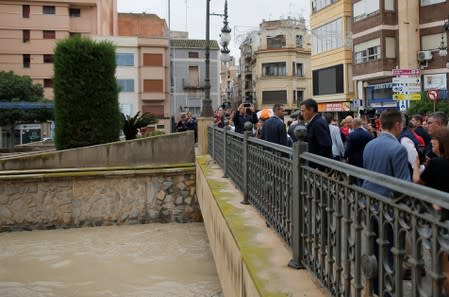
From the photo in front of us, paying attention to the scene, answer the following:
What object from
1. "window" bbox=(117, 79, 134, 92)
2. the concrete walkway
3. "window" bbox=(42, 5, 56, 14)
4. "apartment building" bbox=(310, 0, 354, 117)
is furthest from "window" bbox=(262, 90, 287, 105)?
the concrete walkway

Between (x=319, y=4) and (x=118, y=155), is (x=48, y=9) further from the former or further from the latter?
(x=118, y=155)

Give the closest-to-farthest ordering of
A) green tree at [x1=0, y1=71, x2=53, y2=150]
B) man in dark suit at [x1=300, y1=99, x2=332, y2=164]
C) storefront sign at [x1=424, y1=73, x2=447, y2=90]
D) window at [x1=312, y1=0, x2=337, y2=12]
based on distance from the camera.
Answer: man in dark suit at [x1=300, y1=99, x2=332, y2=164], storefront sign at [x1=424, y1=73, x2=447, y2=90], green tree at [x1=0, y1=71, x2=53, y2=150], window at [x1=312, y1=0, x2=337, y2=12]

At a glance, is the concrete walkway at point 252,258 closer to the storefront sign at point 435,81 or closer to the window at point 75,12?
the storefront sign at point 435,81

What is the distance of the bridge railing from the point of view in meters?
1.81

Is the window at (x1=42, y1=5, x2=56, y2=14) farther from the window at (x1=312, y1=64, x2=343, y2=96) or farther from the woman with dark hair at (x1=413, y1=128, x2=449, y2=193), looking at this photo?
the woman with dark hair at (x1=413, y1=128, x2=449, y2=193)

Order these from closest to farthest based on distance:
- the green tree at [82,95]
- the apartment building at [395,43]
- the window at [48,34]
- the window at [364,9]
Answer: the green tree at [82,95] < the apartment building at [395,43] < the window at [364,9] < the window at [48,34]

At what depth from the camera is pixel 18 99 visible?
1529 inches

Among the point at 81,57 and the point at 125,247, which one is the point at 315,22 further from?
the point at 125,247

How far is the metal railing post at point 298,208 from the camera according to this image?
3400 millimetres

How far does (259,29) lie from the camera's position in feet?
189

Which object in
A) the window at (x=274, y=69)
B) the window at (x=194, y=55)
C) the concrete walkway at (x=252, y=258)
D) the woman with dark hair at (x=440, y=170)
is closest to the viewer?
the concrete walkway at (x=252, y=258)

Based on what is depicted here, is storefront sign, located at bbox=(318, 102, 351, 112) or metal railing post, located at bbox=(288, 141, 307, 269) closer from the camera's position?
metal railing post, located at bbox=(288, 141, 307, 269)

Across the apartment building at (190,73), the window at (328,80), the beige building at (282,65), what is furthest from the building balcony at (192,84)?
the window at (328,80)

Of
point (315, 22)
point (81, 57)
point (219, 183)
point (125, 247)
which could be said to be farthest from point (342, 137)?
point (315, 22)
